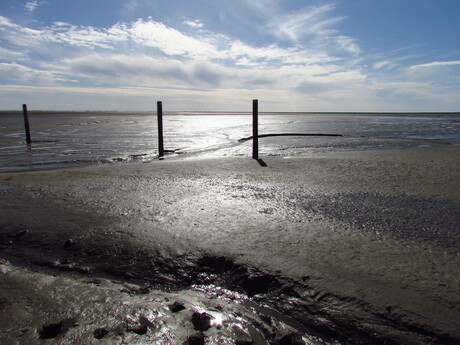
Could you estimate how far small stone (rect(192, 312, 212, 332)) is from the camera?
83.0 inches

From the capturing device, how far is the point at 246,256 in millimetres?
3041

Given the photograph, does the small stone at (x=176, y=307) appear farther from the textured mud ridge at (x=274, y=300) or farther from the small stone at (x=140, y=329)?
the small stone at (x=140, y=329)

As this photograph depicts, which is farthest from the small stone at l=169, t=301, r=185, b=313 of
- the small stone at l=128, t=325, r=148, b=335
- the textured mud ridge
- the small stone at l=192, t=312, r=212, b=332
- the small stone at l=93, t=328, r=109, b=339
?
the small stone at l=93, t=328, r=109, b=339

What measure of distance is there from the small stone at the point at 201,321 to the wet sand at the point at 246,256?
6 centimetres

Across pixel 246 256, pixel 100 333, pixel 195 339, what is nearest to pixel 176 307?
pixel 195 339

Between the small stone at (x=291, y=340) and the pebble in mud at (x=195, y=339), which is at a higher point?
the pebble in mud at (x=195, y=339)

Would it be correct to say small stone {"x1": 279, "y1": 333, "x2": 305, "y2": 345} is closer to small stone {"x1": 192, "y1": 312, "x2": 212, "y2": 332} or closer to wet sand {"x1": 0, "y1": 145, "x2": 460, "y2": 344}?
wet sand {"x1": 0, "y1": 145, "x2": 460, "y2": 344}

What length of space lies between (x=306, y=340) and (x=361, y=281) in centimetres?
82

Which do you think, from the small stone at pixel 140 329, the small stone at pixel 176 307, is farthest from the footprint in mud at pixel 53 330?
the small stone at pixel 176 307

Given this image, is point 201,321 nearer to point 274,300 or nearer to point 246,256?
point 274,300

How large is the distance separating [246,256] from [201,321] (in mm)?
984

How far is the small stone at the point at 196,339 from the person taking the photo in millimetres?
1953

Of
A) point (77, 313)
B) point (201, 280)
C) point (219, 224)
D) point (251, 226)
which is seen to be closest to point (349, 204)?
point (251, 226)

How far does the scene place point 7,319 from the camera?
2162 mm
